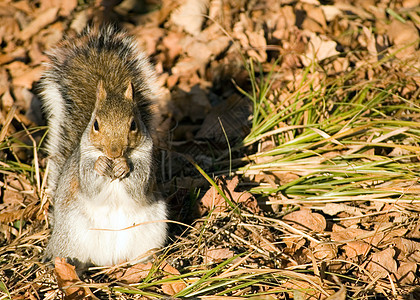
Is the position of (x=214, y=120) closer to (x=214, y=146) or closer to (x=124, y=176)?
(x=214, y=146)

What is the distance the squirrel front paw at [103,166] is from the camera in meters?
2.16

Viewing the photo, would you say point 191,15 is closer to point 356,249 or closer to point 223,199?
point 223,199

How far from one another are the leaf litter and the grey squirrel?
0.54ft

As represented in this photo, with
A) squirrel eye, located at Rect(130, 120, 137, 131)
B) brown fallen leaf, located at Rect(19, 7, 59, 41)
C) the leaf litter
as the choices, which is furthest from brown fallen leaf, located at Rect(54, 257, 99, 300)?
brown fallen leaf, located at Rect(19, 7, 59, 41)

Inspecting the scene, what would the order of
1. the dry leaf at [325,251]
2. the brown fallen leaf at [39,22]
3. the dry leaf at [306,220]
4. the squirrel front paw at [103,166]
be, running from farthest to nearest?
the brown fallen leaf at [39,22], the dry leaf at [306,220], the dry leaf at [325,251], the squirrel front paw at [103,166]

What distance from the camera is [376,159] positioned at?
2.93m

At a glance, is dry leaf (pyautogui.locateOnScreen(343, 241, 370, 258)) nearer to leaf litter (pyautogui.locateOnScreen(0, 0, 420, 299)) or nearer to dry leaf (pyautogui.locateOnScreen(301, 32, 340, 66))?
leaf litter (pyautogui.locateOnScreen(0, 0, 420, 299))

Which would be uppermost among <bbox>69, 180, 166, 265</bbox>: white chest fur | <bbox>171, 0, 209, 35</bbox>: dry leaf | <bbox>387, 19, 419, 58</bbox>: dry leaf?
<bbox>171, 0, 209, 35</bbox>: dry leaf

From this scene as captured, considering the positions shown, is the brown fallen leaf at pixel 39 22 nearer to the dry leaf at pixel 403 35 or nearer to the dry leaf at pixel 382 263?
the dry leaf at pixel 403 35

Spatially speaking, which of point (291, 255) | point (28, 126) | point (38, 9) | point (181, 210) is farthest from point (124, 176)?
point (38, 9)

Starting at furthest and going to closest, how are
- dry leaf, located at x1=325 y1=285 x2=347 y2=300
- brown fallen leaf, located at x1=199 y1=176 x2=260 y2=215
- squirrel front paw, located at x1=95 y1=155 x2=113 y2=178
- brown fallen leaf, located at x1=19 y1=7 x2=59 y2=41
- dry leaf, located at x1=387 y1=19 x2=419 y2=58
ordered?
1. brown fallen leaf, located at x1=19 y1=7 x2=59 y2=41
2. dry leaf, located at x1=387 y1=19 x2=419 y2=58
3. brown fallen leaf, located at x1=199 y1=176 x2=260 y2=215
4. squirrel front paw, located at x1=95 y1=155 x2=113 y2=178
5. dry leaf, located at x1=325 y1=285 x2=347 y2=300

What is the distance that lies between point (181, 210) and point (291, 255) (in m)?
0.70

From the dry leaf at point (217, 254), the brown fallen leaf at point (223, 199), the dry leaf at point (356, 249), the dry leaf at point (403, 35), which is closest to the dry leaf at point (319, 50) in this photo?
the dry leaf at point (403, 35)

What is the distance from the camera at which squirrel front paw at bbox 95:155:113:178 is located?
85.2 inches
